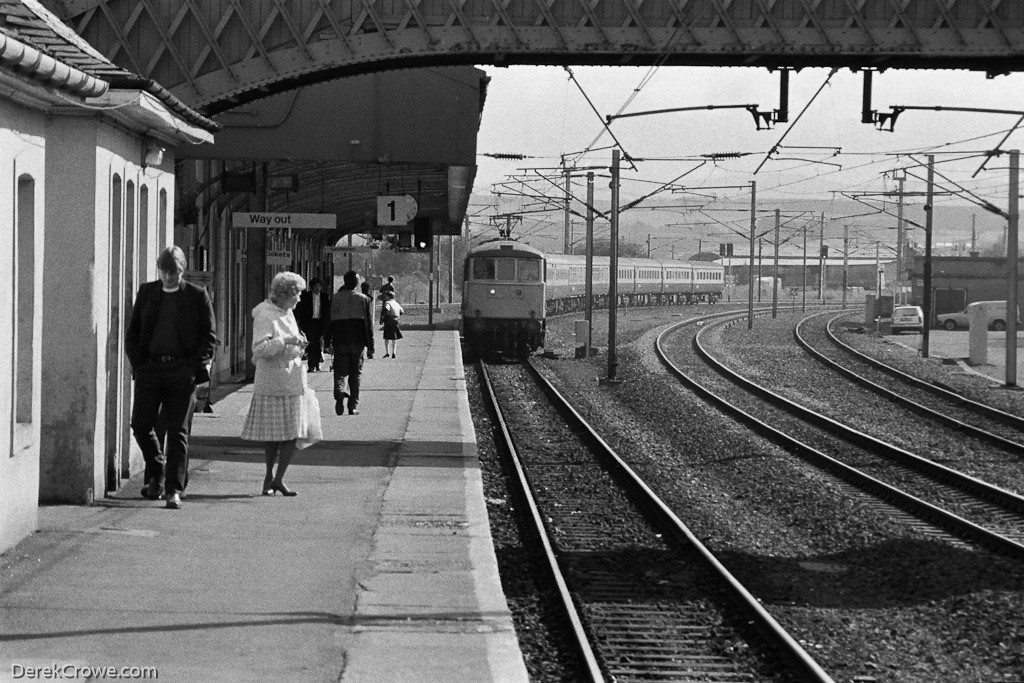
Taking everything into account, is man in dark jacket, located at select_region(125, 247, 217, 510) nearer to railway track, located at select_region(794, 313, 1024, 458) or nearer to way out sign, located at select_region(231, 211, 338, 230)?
way out sign, located at select_region(231, 211, 338, 230)

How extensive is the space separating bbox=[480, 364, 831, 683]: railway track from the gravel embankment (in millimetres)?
260

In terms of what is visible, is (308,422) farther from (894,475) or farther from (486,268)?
(486,268)

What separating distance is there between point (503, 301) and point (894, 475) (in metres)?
21.5

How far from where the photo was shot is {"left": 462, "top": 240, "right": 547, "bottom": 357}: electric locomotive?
3703 centimetres

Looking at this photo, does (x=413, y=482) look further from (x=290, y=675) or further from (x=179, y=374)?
(x=290, y=675)

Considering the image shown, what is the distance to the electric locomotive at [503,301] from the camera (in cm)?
3703

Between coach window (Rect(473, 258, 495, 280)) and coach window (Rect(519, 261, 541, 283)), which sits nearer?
coach window (Rect(473, 258, 495, 280))

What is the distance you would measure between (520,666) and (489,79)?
15.4m

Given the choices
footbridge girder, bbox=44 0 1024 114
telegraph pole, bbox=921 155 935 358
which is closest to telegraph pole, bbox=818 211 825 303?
telegraph pole, bbox=921 155 935 358

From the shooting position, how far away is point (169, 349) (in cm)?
952

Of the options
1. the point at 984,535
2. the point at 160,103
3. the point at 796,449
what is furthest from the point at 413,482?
the point at 796,449

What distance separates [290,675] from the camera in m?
5.94

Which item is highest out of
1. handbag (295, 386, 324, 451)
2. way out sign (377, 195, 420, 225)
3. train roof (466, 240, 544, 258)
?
way out sign (377, 195, 420, 225)

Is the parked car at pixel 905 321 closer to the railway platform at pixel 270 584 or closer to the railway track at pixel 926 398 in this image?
the railway track at pixel 926 398
